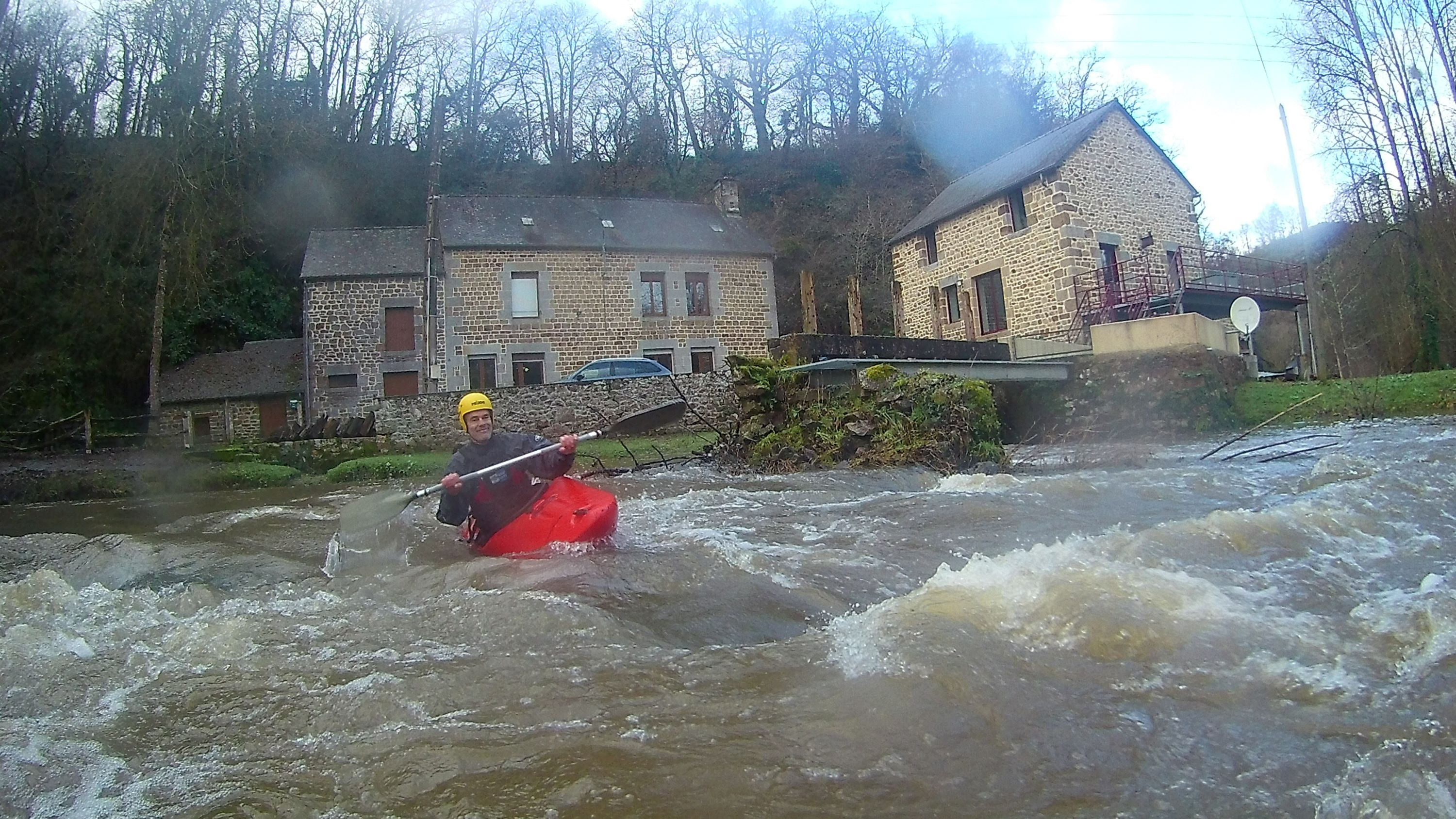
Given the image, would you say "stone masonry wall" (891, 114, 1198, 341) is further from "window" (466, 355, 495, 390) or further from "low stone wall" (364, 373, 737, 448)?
"window" (466, 355, 495, 390)

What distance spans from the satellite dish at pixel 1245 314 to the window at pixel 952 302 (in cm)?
820

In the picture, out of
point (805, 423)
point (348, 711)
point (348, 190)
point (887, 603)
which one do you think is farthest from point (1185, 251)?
point (348, 190)

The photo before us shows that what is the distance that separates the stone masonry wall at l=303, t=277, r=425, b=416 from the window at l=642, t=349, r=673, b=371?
21.0 feet

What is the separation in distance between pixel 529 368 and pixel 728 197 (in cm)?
928

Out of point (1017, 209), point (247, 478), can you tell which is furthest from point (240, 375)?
point (1017, 209)

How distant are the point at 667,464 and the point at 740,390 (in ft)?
5.93

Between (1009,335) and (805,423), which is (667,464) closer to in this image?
(805,423)

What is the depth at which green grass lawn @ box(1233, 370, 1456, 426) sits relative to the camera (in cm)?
1416

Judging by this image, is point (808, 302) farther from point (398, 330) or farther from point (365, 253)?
point (365, 253)

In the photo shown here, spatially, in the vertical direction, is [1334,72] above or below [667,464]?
above

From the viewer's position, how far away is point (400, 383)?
1005 inches

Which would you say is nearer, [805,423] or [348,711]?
[348,711]

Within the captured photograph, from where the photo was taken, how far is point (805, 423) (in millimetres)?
11914

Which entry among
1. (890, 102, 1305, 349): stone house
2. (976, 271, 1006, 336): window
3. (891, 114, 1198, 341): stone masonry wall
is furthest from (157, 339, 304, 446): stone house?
(976, 271, 1006, 336): window
